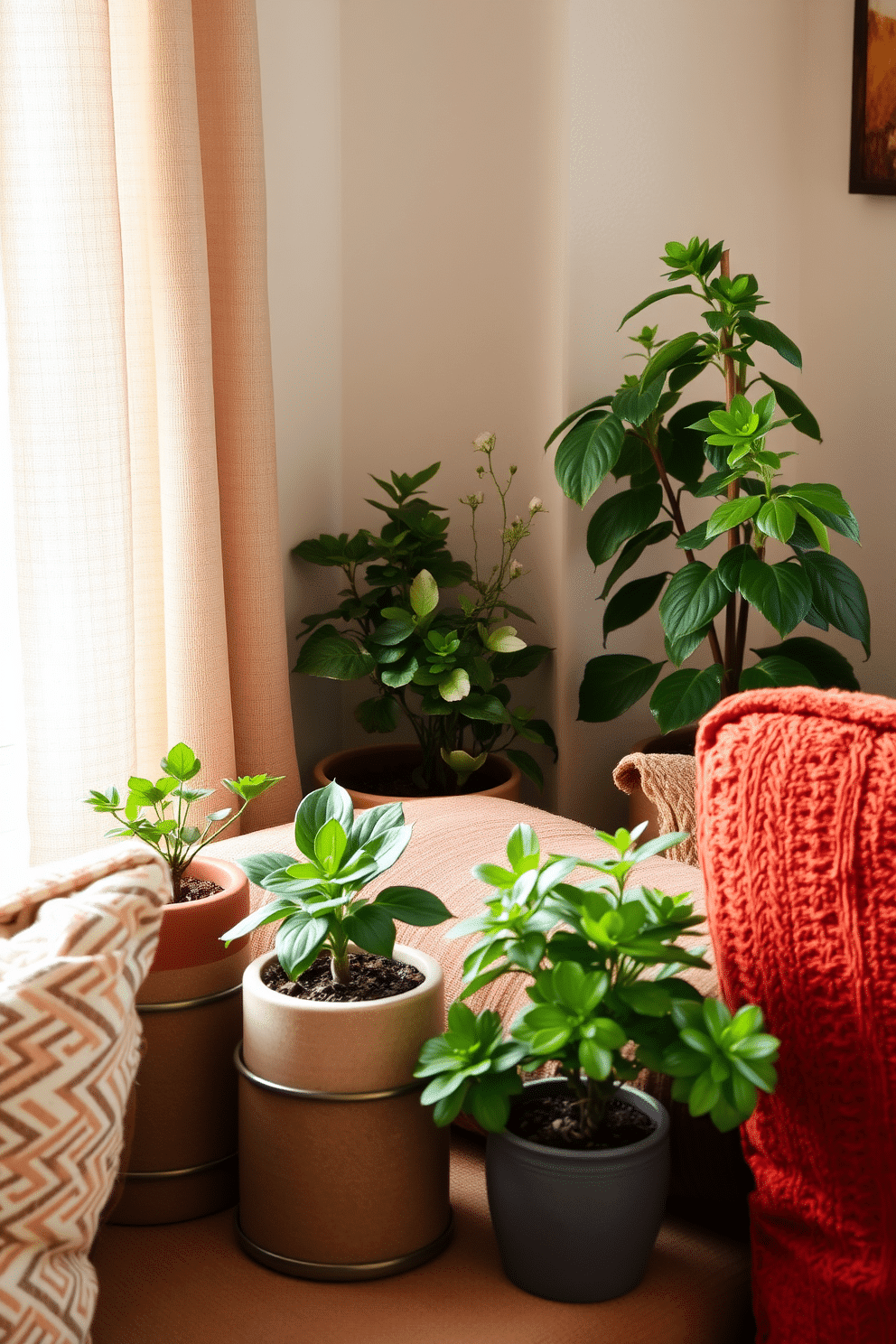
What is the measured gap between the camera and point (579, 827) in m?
1.20

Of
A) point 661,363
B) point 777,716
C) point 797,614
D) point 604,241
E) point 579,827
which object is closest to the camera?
point 777,716

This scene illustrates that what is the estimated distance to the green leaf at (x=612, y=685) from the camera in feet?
5.82

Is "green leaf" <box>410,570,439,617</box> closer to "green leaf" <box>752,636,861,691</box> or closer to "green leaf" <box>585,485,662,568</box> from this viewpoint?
"green leaf" <box>585,485,662,568</box>

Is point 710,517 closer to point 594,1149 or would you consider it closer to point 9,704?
point 9,704

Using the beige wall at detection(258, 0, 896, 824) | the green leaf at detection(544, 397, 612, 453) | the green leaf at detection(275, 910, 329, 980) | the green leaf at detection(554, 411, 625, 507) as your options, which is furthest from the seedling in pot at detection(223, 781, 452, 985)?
the beige wall at detection(258, 0, 896, 824)

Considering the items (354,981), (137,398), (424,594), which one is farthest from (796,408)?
(354,981)

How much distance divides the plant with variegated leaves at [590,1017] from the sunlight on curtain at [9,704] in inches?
35.1

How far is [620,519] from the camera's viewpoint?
175 centimetres

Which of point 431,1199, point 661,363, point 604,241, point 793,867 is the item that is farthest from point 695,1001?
point 604,241

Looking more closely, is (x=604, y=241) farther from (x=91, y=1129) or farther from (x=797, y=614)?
(x=91, y=1129)

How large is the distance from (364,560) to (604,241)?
587 millimetres

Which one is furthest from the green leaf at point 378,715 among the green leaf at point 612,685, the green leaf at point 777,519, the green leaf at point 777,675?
the green leaf at point 777,519

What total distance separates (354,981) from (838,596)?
42.5 inches

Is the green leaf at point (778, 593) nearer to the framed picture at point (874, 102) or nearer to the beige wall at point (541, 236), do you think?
the beige wall at point (541, 236)
